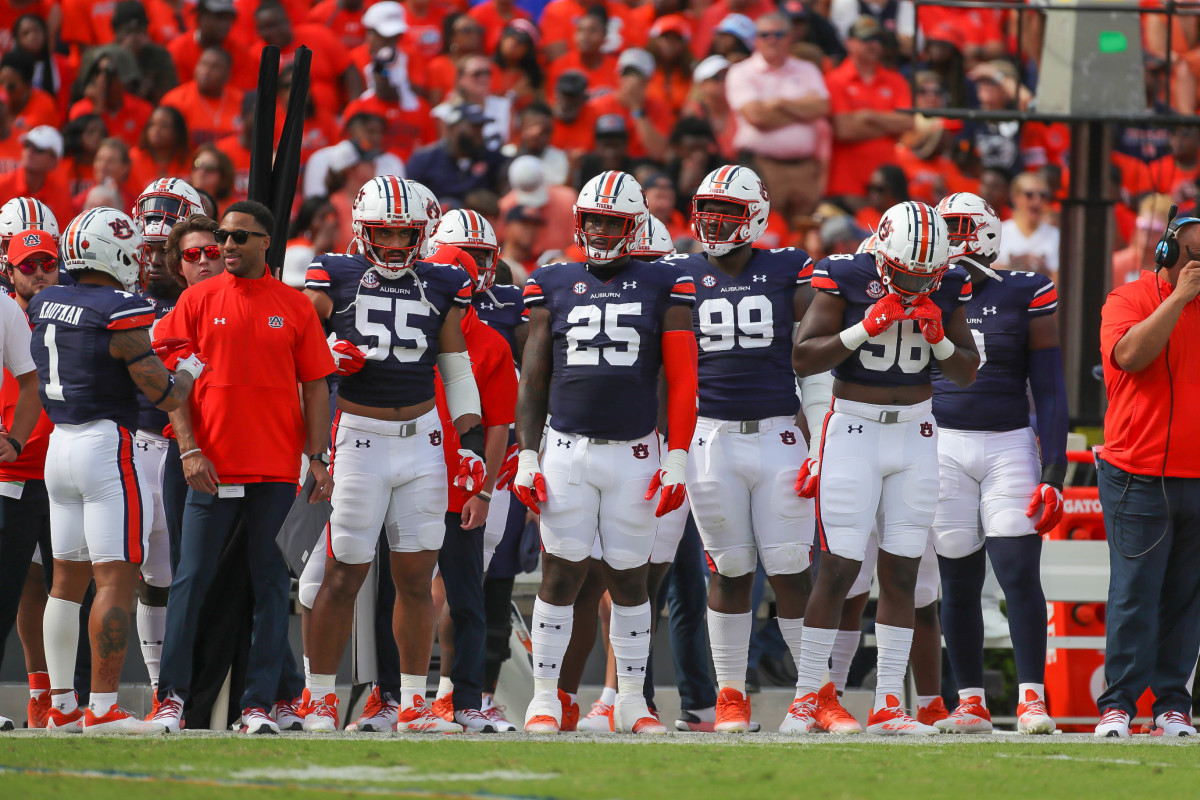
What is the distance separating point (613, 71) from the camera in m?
14.4

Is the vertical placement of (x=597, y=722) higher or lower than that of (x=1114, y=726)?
lower

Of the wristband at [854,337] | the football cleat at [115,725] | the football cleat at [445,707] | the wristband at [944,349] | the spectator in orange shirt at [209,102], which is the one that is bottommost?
the football cleat at [445,707]

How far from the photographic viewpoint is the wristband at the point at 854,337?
6.41 metres

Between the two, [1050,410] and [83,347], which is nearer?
[83,347]

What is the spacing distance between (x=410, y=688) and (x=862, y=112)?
8.64 metres

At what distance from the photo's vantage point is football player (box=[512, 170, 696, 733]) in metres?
6.53

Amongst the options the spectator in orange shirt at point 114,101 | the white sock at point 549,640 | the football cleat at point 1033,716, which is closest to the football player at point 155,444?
the white sock at point 549,640

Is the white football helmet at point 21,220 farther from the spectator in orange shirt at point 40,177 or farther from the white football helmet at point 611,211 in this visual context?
the spectator in orange shirt at point 40,177

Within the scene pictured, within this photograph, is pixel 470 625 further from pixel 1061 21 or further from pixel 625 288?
pixel 1061 21

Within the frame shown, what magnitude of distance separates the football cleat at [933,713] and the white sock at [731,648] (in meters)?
0.82

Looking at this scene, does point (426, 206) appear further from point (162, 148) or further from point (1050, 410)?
point (162, 148)

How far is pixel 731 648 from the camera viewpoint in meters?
6.83

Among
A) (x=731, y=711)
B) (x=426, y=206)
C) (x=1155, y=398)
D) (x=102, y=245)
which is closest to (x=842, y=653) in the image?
(x=731, y=711)

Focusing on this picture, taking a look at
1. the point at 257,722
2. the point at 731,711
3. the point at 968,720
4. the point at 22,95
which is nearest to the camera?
the point at 257,722
